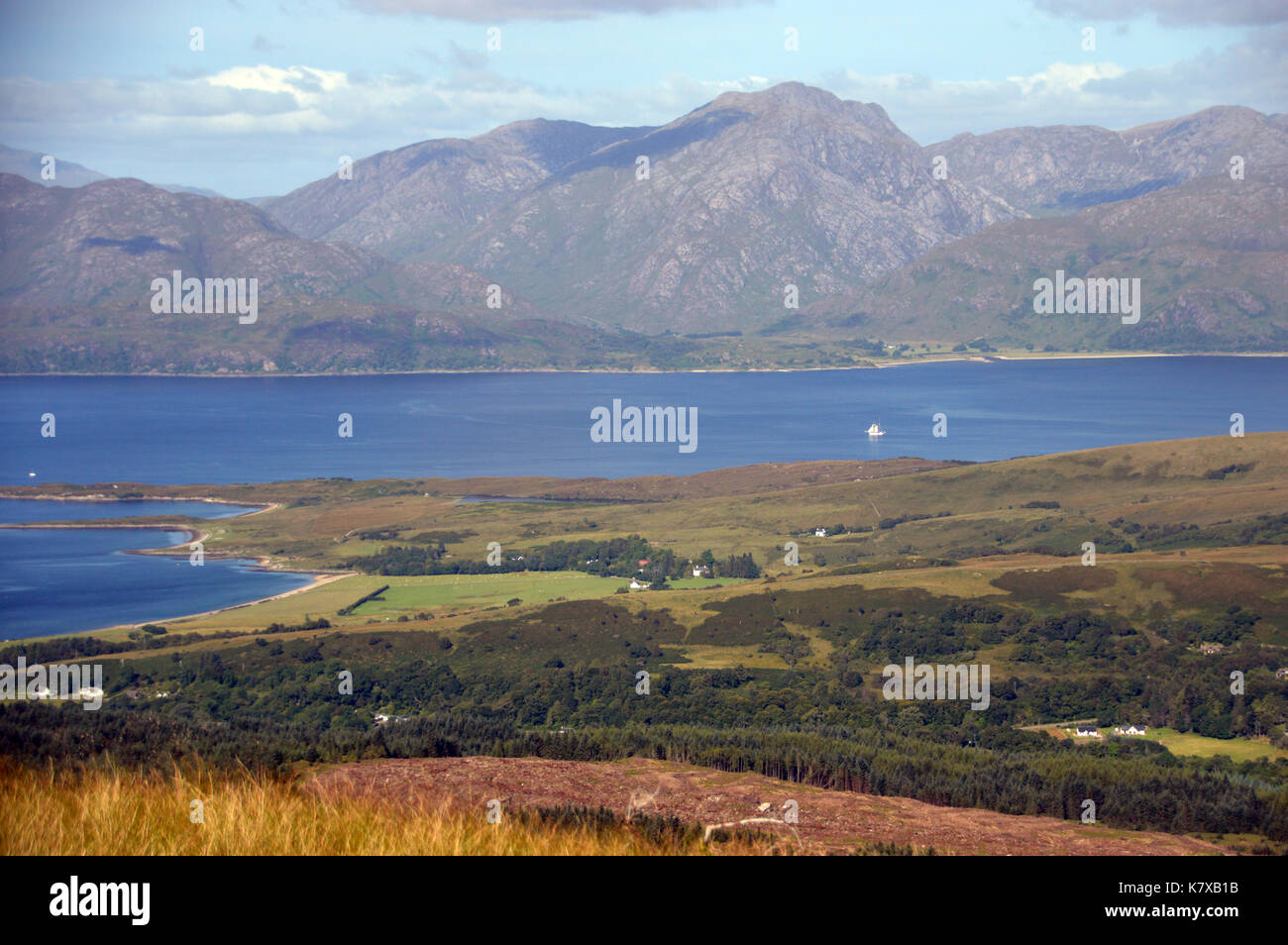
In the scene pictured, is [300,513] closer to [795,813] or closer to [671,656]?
[671,656]

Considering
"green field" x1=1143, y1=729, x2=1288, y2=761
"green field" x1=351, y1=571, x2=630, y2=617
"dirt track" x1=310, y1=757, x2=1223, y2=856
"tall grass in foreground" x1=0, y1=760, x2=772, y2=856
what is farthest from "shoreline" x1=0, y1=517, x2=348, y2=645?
"tall grass in foreground" x1=0, y1=760, x2=772, y2=856

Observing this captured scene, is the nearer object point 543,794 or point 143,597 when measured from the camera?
point 543,794

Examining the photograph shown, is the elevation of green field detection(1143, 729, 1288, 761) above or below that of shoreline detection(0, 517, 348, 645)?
below

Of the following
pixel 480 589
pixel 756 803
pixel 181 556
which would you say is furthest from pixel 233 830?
pixel 181 556

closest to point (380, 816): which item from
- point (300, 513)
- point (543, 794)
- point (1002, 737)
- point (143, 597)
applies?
point (543, 794)

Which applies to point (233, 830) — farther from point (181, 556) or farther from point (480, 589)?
point (181, 556)

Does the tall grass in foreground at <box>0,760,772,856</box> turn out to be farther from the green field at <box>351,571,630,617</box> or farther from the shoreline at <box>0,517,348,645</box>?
the green field at <box>351,571,630,617</box>
